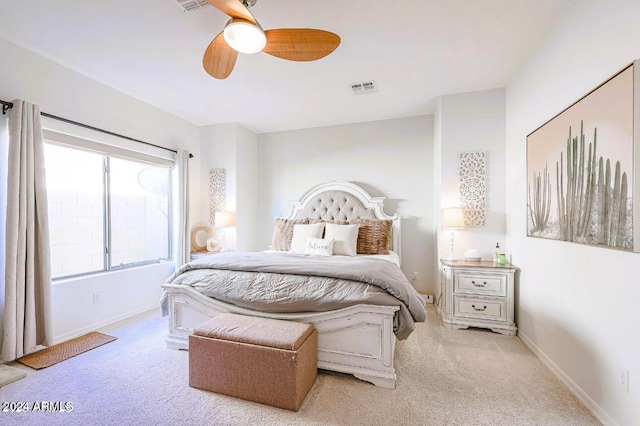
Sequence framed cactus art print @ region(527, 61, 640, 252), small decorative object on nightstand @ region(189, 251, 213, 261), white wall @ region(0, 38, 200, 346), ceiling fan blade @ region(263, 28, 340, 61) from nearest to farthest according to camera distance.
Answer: framed cactus art print @ region(527, 61, 640, 252), ceiling fan blade @ region(263, 28, 340, 61), white wall @ region(0, 38, 200, 346), small decorative object on nightstand @ region(189, 251, 213, 261)

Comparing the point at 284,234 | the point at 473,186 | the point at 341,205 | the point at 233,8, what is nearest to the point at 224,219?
the point at 284,234

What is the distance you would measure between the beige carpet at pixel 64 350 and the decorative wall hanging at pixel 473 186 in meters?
3.95

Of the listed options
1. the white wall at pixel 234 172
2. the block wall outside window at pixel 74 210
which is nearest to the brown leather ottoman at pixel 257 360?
the block wall outside window at pixel 74 210

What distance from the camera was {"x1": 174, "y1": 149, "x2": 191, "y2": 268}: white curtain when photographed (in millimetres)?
3928

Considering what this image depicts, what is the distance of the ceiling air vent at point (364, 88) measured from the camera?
9.91 ft

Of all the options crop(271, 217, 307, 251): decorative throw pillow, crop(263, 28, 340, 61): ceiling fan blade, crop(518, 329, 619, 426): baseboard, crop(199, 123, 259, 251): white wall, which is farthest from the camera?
crop(199, 123, 259, 251): white wall

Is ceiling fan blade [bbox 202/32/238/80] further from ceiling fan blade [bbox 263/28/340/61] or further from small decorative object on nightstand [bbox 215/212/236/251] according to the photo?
small decorative object on nightstand [bbox 215/212/236/251]

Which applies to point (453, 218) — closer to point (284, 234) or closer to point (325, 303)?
point (325, 303)

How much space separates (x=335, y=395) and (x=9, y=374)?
2398 mm

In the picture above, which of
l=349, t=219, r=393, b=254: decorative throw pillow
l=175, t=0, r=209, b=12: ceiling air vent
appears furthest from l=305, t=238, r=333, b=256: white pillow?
l=175, t=0, r=209, b=12: ceiling air vent

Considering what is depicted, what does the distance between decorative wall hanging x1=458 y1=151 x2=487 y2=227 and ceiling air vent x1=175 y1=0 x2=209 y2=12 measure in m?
2.88

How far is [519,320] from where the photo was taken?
2750 mm

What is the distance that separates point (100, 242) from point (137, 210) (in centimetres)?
63

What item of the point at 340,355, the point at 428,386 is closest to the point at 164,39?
the point at 340,355
